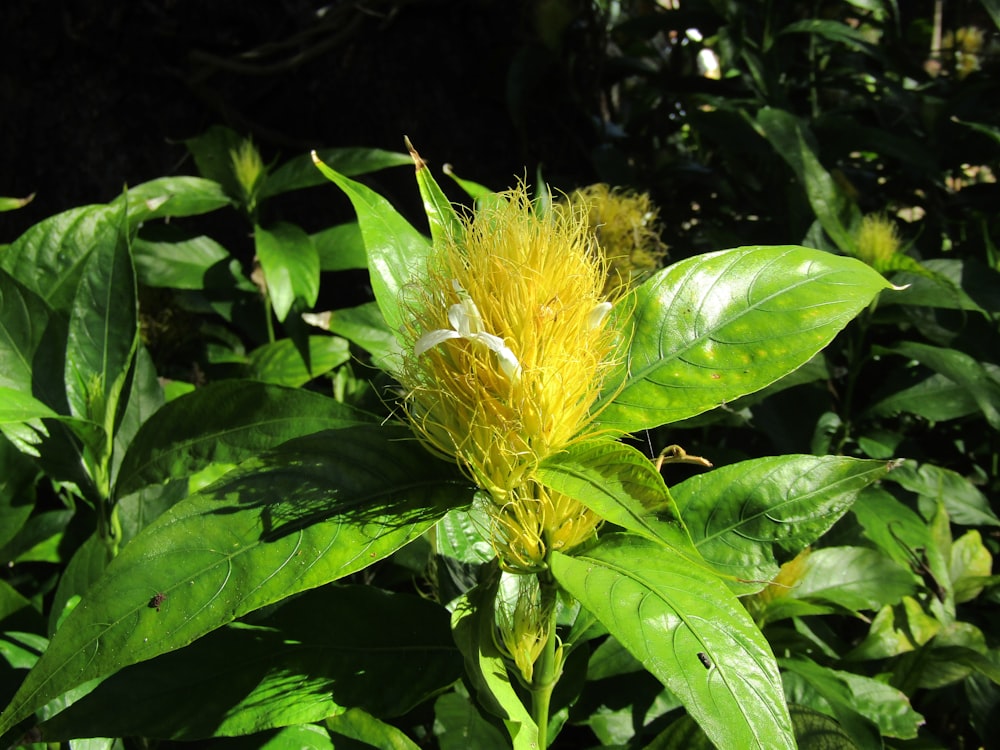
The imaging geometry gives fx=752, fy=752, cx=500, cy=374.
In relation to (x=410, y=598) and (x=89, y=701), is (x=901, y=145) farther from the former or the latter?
(x=89, y=701)

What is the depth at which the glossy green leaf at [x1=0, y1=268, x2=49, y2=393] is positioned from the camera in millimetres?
945

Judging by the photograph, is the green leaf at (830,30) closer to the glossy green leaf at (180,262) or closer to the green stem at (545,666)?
the glossy green leaf at (180,262)

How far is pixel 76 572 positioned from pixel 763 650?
0.87 meters

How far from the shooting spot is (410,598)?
2.83 ft

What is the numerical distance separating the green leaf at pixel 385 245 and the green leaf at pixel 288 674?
0.33m

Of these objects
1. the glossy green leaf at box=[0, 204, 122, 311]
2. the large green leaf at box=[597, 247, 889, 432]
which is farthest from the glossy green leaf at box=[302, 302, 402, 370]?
the large green leaf at box=[597, 247, 889, 432]

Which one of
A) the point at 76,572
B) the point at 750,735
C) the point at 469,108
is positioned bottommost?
the point at 76,572

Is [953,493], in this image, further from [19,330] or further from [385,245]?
[19,330]

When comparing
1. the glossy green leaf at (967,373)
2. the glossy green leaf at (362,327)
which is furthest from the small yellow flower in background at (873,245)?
the glossy green leaf at (362,327)

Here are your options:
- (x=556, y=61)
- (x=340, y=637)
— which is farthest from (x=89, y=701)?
(x=556, y=61)

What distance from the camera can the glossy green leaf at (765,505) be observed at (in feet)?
2.41

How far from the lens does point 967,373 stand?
4.24ft

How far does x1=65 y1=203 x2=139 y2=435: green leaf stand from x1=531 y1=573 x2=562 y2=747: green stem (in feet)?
1.88

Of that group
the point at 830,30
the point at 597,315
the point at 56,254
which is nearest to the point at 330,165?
the point at 56,254
